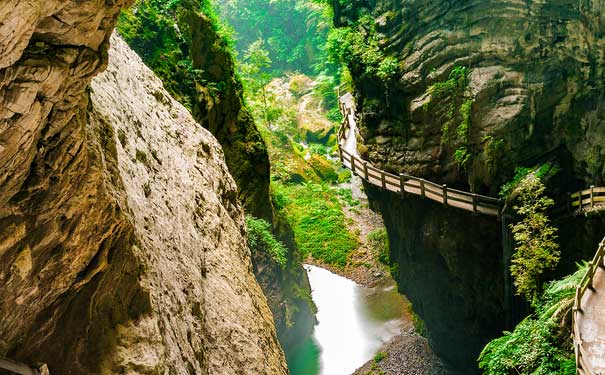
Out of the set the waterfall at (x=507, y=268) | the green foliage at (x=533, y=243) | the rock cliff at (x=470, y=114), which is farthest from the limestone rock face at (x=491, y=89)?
the green foliage at (x=533, y=243)

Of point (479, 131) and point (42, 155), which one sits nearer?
point (42, 155)

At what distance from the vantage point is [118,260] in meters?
5.07

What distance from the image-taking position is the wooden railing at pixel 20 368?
394 centimetres

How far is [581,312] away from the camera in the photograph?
10.5m

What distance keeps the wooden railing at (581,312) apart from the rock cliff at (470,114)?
4.83 m

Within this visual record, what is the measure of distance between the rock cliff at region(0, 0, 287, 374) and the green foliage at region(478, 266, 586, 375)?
6.71m

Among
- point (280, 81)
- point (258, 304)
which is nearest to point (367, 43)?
point (258, 304)

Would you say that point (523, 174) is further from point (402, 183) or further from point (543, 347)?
point (543, 347)

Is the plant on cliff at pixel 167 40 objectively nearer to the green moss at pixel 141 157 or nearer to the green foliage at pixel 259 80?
the green moss at pixel 141 157

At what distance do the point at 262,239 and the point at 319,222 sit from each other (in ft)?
36.8

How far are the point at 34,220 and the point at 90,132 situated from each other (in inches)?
43.3

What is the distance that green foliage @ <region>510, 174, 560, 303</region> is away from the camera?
48.5 ft

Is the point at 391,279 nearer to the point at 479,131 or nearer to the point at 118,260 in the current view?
the point at 479,131

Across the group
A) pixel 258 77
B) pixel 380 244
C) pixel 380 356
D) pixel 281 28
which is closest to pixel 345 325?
pixel 380 356
